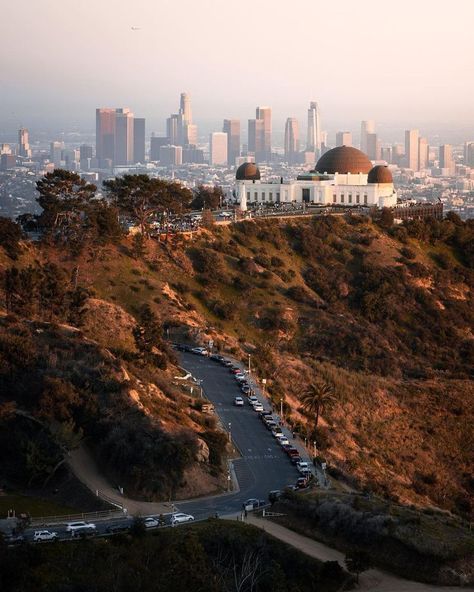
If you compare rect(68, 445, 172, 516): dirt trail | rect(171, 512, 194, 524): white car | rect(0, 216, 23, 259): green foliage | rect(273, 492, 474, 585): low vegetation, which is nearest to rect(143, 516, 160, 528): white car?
rect(171, 512, 194, 524): white car

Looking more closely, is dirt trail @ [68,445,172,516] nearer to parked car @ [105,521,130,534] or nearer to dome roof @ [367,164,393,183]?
parked car @ [105,521,130,534]

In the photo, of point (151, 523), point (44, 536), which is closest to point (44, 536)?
point (44, 536)

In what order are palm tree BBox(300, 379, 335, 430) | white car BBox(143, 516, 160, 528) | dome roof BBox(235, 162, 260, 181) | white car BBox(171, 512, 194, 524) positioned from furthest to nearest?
dome roof BBox(235, 162, 260, 181) → palm tree BBox(300, 379, 335, 430) → white car BBox(171, 512, 194, 524) → white car BBox(143, 516, 160, 528)

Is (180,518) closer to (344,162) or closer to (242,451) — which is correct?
(242,451)

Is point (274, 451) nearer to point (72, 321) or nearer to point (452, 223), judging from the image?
point (72, 321)

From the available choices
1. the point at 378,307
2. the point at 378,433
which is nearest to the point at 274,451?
the point at 378,433

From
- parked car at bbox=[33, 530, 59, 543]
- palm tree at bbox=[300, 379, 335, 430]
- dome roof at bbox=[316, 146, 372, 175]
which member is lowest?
parked car at bbox=[33, 530, 59, 543]
